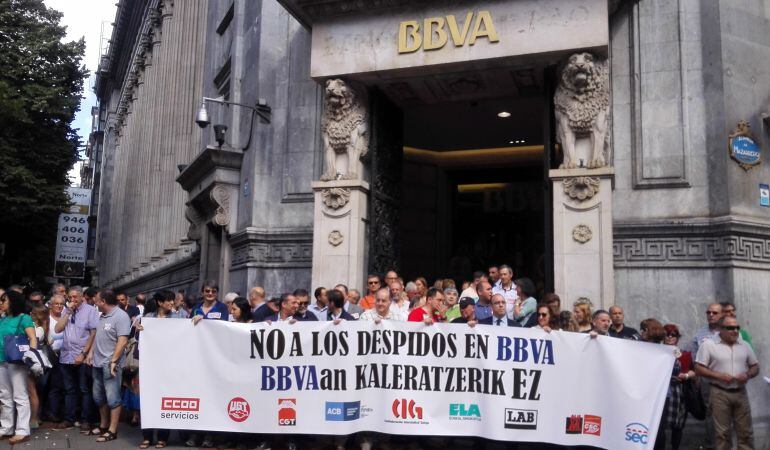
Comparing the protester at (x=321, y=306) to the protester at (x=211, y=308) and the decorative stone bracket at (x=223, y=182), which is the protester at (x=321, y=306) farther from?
the decorative stone bracket at (x=223, y=182)

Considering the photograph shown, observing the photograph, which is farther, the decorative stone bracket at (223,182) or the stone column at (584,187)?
the decorative stone bracket at (223,182)

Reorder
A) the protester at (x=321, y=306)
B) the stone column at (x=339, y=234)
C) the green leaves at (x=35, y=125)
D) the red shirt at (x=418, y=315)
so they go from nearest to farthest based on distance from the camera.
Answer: the red shirt at (x=418, y=315) < the protester at (x=321, y=306) < the stone column at (x=339, y=234) < the green leaves at (x=35, y=125)

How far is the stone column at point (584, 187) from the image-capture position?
11.0m

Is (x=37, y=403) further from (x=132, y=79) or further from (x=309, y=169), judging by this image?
(x=132, y=79)

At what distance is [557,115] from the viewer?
1164 centimetres

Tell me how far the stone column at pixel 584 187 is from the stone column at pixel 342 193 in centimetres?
348

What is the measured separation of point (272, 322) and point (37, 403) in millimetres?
4106

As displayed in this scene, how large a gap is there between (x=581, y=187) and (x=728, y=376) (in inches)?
153

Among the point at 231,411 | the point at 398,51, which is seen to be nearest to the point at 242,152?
the point at 398,51

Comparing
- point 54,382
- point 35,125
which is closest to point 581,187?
point 54,382

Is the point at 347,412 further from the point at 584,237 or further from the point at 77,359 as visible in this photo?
the point at 584,237

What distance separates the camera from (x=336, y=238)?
1295cm

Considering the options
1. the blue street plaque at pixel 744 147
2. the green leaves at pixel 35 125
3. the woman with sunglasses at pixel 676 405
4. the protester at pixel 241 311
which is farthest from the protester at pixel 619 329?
the green leaves at pixel 35 125

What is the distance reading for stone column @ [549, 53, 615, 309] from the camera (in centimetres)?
1103
